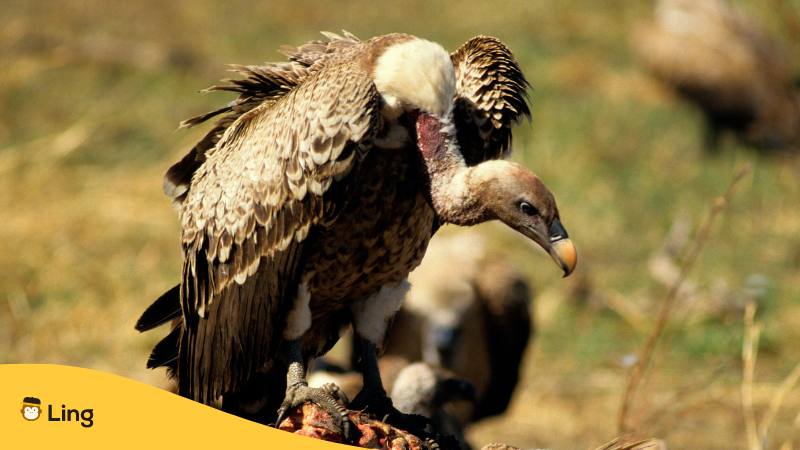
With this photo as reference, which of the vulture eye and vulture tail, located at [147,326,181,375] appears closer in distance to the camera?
the vulture eye

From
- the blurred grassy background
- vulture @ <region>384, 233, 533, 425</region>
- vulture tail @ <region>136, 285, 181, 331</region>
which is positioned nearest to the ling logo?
vulture tail @ <region>136, 285, 181, 331</region>

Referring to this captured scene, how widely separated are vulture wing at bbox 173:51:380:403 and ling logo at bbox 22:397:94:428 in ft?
1.94

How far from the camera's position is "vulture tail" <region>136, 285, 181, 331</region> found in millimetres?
4070

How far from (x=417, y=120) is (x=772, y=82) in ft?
29.6

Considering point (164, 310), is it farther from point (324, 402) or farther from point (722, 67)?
point (722, 67)

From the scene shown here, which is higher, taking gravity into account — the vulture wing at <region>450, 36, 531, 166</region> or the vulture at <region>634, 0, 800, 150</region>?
the vulture at <region>634, 0, 800, 150</region>

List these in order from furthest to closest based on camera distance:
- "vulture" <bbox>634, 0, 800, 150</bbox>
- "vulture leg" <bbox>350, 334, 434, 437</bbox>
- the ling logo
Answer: "vulture" <bbox>634, 0, 800, 150</bbox>
"vulture leg" <bbox>350, 334, 434, 437</bbox>
the ling logo

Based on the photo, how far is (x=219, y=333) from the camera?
12.3 feet

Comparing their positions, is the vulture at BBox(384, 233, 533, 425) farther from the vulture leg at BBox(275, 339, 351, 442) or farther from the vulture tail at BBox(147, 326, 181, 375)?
the vulture leg at BBox(275, 339, 351, 442)

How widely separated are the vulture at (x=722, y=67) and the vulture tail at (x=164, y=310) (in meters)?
7.60

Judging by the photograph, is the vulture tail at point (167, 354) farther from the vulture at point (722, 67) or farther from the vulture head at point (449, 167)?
the vulture at point (722, 67)

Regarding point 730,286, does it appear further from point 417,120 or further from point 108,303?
point 417,120

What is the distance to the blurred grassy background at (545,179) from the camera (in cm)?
727

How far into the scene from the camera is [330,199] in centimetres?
339
